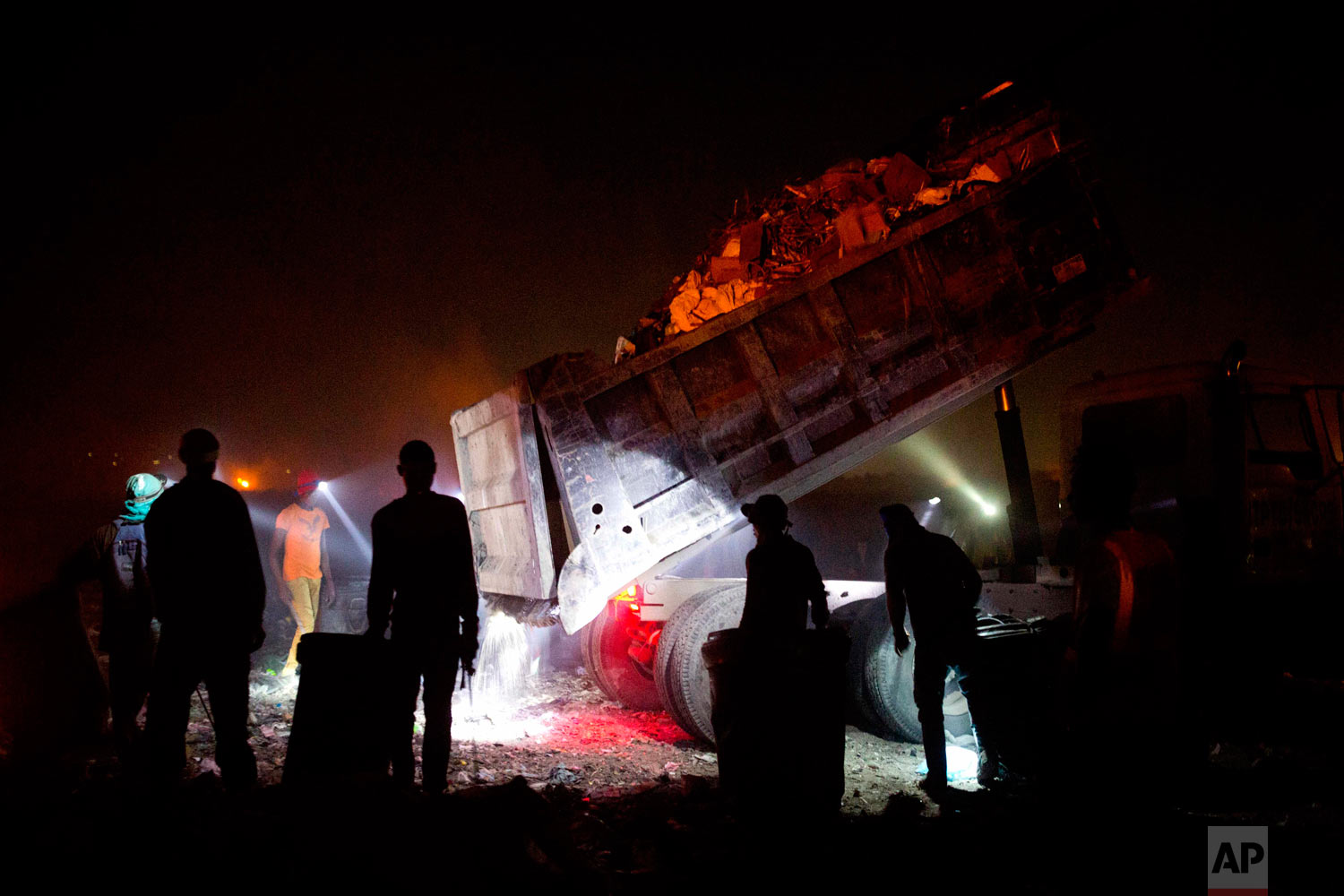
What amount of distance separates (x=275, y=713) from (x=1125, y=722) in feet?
19.2

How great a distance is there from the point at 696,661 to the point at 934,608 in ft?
5.61

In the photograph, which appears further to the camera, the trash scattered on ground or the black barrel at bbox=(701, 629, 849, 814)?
the trash scattered on ground

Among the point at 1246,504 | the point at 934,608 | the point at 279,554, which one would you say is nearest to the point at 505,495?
the point at 934,608

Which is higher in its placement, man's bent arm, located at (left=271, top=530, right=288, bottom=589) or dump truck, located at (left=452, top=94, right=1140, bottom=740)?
dump truck, located at (left=452, top=94, right=1140, bottom=740)

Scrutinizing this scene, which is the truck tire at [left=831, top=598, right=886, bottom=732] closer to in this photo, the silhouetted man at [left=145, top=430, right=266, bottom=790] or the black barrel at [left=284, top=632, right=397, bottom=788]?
the black barrel at [left=284, top=632, right=397, bottom=788]

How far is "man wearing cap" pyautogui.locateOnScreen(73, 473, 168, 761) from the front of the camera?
4.30 m

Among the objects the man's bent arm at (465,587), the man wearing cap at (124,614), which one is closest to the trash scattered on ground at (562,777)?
the man's bent arm at (465,587)

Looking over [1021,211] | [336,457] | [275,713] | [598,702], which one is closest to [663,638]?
[598,702]

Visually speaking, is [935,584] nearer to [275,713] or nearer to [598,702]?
[598,702]

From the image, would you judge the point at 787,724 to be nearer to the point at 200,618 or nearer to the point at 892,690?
the point at 892,690

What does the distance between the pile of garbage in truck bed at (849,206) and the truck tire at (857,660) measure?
7.56ft

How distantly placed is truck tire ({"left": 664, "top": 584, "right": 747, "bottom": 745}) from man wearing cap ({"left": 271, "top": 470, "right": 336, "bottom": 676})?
4.17 meters

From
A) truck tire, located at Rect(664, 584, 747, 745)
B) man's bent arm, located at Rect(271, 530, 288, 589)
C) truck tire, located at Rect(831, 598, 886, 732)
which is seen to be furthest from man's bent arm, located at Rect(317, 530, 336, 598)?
truck tire, located at Rect(831, 598, 886, 732)

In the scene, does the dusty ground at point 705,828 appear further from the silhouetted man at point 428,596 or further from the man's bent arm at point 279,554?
the man's bent arm at point 279,554
